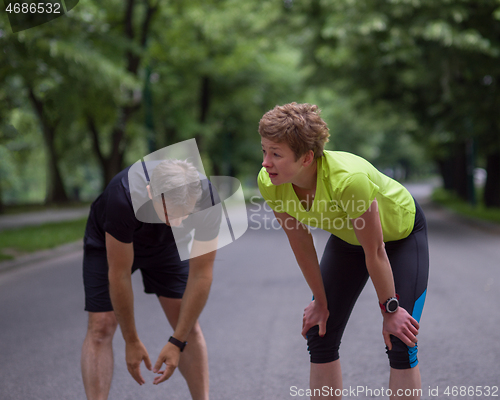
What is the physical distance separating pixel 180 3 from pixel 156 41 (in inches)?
121

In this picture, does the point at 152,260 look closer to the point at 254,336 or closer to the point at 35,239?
the point at 254,336

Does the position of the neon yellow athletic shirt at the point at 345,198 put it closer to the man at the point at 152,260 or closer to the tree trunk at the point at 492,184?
the man at the point at 152,260

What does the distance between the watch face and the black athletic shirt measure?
0.86 metres

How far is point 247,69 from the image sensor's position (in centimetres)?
2661

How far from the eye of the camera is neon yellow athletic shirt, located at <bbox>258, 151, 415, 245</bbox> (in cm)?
215

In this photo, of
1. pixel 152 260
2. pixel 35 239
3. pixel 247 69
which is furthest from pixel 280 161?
pixel 247 69

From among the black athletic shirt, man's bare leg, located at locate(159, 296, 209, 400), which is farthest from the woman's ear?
man's bare leg, located at locate(159, 296, 209, 400)

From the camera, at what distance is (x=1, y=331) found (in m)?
5.04

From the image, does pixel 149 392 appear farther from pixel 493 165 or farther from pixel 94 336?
pixel 493 165

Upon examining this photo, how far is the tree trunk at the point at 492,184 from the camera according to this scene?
59.0 ft

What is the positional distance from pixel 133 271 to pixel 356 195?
144 cm

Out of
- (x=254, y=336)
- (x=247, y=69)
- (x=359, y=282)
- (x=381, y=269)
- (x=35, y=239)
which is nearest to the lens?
(x=381, y=269)

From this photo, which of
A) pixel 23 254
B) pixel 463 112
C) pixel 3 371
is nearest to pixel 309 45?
pixel 463 112

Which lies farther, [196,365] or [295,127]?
[196,365]
